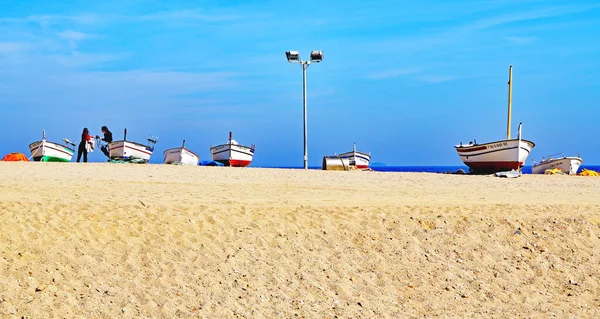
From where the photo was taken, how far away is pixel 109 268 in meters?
9.84

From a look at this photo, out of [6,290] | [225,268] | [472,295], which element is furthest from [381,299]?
[6,290]

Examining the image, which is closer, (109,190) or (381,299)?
(381,299)

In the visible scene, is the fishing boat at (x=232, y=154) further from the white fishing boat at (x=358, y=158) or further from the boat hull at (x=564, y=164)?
the boat hull at (x=564, y=164)

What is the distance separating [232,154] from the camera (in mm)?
43281

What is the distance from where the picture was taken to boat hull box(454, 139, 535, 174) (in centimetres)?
3291

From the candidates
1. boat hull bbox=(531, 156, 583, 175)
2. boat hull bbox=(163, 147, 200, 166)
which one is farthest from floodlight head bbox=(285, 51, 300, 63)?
boat hull bbox=(531, 156, 583, 175)

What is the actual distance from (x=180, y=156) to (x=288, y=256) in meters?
31.7

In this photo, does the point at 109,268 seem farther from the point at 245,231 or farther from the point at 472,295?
the point at 472,295

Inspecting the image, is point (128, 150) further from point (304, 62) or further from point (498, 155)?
point (498, 155)

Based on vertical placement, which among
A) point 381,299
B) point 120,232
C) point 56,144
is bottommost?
point 381,299

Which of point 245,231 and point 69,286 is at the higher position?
point 245,231

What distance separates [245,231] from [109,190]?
19.0 ft

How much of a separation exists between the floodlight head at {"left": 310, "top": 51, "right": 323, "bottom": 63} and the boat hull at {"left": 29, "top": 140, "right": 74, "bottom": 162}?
17.7 m

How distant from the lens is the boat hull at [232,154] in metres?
43.3
